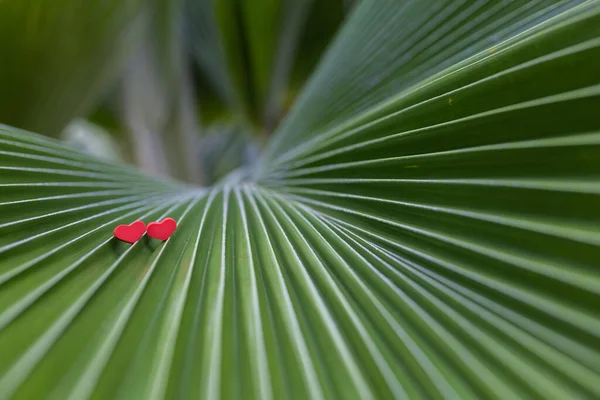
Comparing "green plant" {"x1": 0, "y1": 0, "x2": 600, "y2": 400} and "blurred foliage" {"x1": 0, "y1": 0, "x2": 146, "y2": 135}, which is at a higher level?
"blurred foliage" {"x1": 0, "y1": 0, "x2": 146, "y2": 135}

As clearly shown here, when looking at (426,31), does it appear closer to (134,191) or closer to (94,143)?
(134,191)

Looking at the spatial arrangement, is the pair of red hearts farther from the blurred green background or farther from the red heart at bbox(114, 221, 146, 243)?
the blurred green background

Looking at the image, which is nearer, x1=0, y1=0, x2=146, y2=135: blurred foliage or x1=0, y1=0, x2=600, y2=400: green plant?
x1=0, y1=0, x2=600, y2=400: green plant

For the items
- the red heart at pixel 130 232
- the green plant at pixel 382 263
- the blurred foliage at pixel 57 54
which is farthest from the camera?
the blurred foliage at pixel 57 54

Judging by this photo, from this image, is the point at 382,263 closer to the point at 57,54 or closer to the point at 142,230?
the point at 142,230

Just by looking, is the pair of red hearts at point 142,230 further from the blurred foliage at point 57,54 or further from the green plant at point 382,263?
the blurred foliage at point 57,54

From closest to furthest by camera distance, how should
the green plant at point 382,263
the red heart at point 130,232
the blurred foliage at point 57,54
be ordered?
the green plant at point 382,263 → the red heart at point 130,232 → the blurred foliage at point 57,54

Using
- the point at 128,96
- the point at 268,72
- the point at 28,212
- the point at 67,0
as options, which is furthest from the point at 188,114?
the point at 28,212

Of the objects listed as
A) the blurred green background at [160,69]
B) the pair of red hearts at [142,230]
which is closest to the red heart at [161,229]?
the pair of red hearts at [142,230]

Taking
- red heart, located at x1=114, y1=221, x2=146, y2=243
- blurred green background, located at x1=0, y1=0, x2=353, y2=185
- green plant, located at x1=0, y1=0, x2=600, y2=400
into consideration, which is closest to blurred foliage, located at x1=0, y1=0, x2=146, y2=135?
blurred green background, located at x1=0, y1=0, x2=353, y2=185
